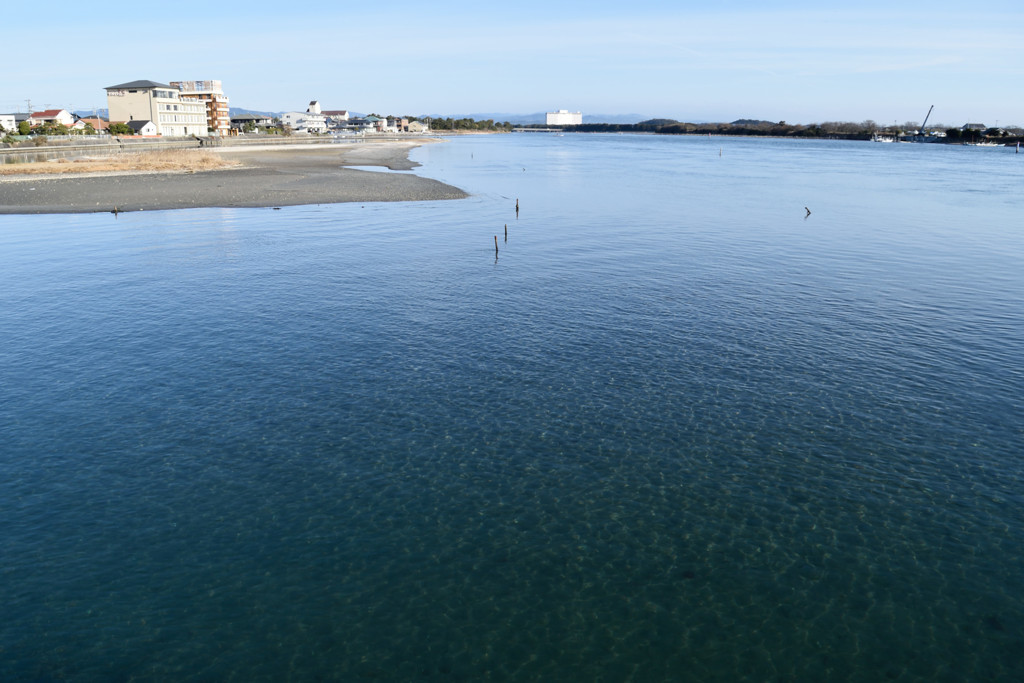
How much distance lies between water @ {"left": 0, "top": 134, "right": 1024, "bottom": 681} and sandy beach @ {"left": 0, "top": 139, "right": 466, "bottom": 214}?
3355 cm

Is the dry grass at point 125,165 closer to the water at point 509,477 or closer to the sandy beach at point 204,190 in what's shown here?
the sandy beach at point 204,190

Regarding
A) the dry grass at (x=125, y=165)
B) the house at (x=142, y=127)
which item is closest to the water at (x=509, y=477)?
the dry grass at (x=125, y=165)

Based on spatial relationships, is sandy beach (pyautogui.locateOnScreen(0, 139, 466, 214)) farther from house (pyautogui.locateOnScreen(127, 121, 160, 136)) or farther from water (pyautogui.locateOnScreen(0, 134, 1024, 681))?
house (pyautogui.locateOnScreen(127, 121, 160, 136))

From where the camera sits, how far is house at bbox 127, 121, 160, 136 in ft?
623

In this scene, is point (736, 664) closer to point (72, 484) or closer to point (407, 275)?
point (72, 484)

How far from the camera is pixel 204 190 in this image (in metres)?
80.2

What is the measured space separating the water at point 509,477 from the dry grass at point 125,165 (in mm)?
68746

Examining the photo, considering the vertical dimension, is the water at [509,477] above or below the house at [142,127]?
below

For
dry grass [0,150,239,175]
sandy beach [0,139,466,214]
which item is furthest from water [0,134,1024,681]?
dry grass [0,150,239,175]

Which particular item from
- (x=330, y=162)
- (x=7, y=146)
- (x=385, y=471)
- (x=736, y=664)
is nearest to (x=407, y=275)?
(x=385, y=471)

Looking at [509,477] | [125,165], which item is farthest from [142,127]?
[509,477]

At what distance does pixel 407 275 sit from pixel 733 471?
89.2 feet

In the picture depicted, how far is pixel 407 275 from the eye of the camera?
41125mm

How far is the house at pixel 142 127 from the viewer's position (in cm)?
18988
